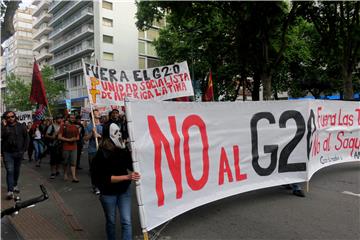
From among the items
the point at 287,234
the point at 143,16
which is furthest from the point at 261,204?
the point at 143,16

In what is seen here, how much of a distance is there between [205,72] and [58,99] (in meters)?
36.1

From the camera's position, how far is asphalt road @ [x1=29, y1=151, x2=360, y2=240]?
4.89 m

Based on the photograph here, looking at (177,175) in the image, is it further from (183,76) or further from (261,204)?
(183,76)

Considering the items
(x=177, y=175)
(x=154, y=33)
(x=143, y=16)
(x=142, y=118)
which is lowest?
(x=177, y=175)

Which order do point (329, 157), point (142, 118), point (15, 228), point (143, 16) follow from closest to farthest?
point (142, 118) < point (15, 228) < point (329, 157) < point (143, 16)

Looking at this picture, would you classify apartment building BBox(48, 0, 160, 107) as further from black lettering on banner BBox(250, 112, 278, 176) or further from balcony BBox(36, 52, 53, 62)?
black lettering on banner BBox(250, 112, 278, 176)

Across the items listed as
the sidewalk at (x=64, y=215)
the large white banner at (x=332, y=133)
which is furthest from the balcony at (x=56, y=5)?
the large white banner at (x=332, y=133)

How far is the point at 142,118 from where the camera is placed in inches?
176

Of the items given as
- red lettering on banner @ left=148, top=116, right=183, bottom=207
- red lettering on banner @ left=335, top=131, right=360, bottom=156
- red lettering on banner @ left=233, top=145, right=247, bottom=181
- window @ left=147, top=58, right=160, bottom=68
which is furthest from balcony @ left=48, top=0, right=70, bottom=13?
red lettering on banner @ left=148, top=116, right=183, bottom=207

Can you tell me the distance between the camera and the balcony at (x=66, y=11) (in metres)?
54.4

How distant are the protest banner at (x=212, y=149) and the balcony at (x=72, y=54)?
46.6 metres

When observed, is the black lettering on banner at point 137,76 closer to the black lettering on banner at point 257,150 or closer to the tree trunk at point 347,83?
the black lettering on banner at point 257,150

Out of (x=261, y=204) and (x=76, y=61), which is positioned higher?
(x=76, y=61)

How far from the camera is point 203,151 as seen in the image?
533cm
